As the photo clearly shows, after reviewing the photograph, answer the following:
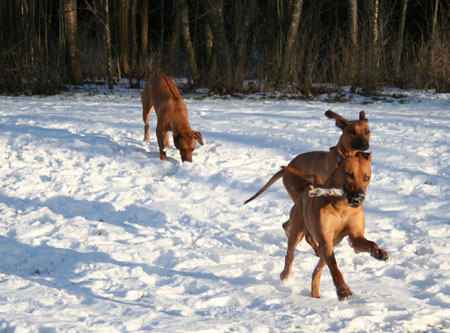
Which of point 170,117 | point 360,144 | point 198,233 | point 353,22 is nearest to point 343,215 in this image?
point 360,144

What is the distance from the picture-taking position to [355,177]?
3.32 meters

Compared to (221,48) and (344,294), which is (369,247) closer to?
(344,294)

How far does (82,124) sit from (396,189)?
5.61 m

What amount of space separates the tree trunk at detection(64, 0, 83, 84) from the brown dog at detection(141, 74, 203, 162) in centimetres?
984

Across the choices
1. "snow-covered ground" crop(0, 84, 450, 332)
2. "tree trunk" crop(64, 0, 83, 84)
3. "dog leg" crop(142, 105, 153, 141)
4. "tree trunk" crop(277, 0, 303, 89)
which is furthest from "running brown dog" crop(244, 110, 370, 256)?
"tree trunk" crop(64, 0, 83, 84)

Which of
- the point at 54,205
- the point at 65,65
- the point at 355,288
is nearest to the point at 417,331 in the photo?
the point at 355,288

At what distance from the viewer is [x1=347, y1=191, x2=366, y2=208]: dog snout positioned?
10.7 ft

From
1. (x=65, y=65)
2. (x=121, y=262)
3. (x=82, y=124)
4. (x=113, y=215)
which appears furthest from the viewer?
(x=65, y=65)

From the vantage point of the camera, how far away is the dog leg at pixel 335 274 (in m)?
3.26

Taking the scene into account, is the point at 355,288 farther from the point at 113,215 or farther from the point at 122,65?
the point at 122,65

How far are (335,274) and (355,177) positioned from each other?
0.66 m

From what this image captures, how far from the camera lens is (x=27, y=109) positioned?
435 inches

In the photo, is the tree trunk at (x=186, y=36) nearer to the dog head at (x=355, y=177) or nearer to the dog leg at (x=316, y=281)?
the dog leg at (x=316, y=281)

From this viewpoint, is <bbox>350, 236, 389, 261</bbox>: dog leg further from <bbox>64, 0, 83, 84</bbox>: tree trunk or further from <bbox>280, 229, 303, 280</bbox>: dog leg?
<bbox>64, 0, 83, 84</bbox>: tree trunk
